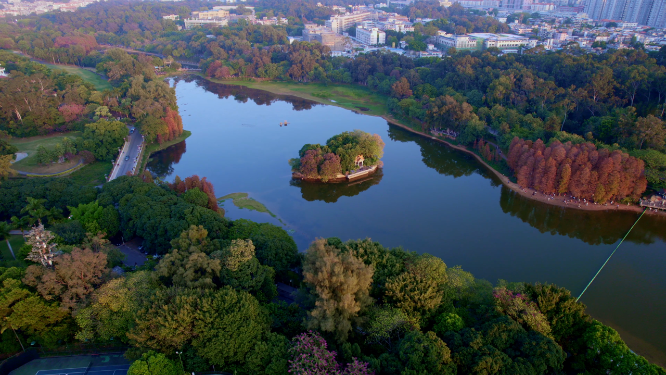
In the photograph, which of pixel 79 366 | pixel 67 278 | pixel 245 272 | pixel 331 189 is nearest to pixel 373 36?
pixel 331 189

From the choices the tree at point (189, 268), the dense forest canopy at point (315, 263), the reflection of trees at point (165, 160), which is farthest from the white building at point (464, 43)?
the tree at point (189, 268)

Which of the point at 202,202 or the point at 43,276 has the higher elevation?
the point at 43,276

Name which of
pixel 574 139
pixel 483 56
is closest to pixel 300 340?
pixel 574 139

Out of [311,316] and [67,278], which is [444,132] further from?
[67,278]

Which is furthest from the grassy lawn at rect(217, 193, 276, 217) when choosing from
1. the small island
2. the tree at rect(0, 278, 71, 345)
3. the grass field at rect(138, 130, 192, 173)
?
the tree at rect(0, 278, 71, 345)

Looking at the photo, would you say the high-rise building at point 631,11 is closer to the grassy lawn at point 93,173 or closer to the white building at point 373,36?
the white building at point 373,36

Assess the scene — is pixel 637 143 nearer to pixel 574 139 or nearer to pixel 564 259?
pixel 574 139

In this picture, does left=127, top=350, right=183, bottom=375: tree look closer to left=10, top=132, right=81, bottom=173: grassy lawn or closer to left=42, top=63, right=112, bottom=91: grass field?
left=10, top=132, right=81, bottom=173: grassy lawn
